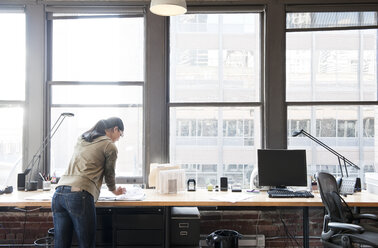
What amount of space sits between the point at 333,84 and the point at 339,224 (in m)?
1.82

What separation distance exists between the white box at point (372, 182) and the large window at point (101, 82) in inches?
96.3

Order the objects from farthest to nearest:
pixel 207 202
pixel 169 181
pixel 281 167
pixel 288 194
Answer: pixel 281 167
pixel 169 181
pixel 288 194
pixel 207 202

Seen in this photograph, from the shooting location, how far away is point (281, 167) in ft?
12.7

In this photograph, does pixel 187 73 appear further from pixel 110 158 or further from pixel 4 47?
pixel 4 47

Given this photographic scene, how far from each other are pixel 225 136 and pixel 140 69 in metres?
1.25

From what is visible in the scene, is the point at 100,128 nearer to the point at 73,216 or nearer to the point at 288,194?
the point at 73,216

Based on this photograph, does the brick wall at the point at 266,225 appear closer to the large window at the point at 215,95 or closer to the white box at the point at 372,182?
the large window at the point at 215,95

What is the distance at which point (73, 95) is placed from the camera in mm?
4270

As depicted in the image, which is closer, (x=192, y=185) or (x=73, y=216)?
(x=73, y=216)

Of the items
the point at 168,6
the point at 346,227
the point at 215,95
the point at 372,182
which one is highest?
the point at 168,6

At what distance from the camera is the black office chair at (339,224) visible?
2877mm

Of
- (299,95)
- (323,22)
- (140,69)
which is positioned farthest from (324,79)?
(140,69)

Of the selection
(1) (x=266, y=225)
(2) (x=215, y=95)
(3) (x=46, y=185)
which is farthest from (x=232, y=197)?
(3) (x=46, y=185)

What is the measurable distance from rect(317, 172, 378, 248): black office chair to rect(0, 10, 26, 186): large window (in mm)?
3298
